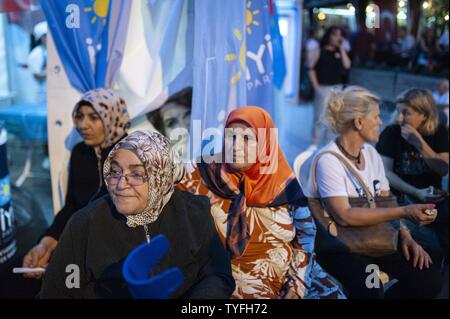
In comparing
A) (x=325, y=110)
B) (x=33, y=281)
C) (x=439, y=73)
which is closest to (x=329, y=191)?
(x=325, y=110)

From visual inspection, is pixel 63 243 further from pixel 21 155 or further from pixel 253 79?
pixel 21 155

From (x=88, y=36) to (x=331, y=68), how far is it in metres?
3.73

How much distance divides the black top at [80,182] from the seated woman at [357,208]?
1021 mm

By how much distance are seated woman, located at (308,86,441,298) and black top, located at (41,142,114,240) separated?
3.35ft

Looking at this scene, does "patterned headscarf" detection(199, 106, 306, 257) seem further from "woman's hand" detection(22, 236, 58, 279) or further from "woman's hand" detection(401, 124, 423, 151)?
"woman's hand" detection(401, 124, 423, 151)

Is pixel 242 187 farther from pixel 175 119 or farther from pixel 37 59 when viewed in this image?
pixel 37 59

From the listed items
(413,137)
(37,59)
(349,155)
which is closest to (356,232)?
(349,155)

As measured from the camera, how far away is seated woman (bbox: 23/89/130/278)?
2333 millimetres

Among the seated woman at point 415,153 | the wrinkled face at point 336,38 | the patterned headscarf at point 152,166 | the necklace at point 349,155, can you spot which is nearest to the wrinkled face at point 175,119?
the patterned headscarf at point 152,166

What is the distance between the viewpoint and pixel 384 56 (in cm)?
622

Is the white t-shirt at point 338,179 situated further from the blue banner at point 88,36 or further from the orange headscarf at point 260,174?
the blue banner at point 88,36

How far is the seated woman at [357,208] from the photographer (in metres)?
2.22

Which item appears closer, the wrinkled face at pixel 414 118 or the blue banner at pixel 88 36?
the blue banner at pixel 88 36
